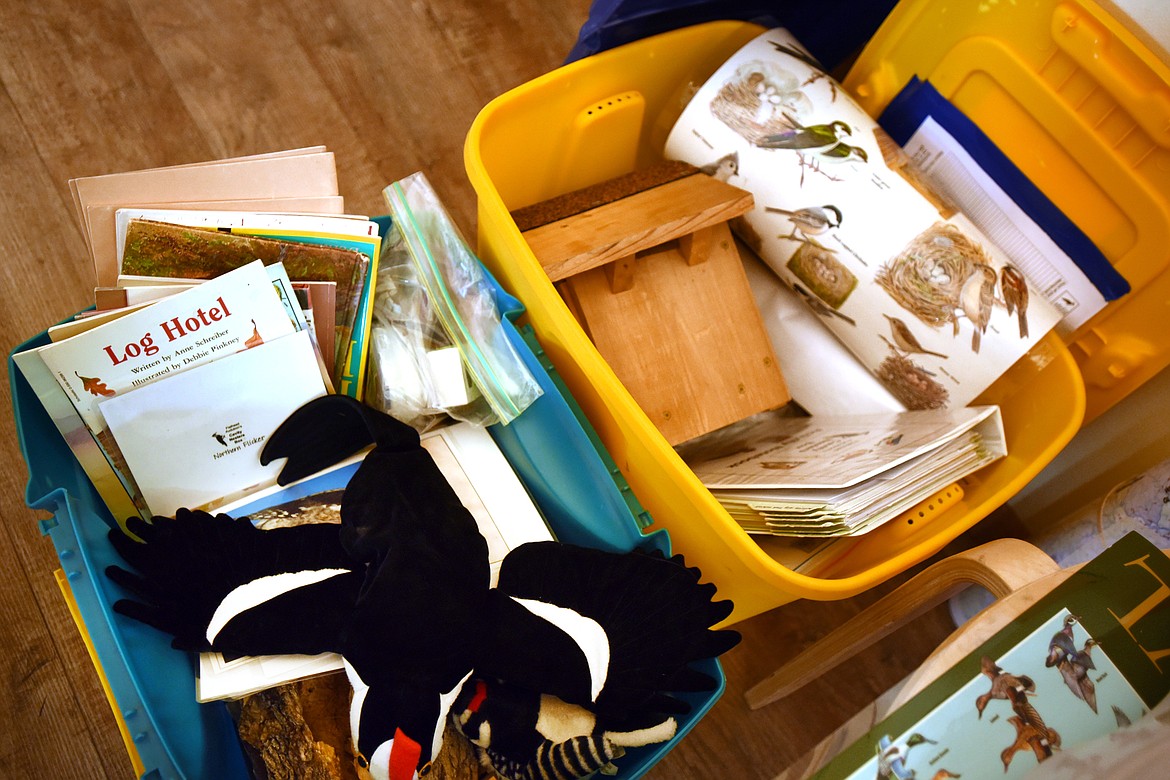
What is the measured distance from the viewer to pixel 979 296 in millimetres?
793

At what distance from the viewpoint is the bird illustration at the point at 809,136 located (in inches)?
33.1

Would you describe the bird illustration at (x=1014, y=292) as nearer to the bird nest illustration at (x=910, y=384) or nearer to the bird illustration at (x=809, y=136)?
the bird nest illustration at (x=910, y=384)

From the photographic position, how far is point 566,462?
2.45 ft

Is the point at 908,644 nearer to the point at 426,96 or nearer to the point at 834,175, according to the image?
the point at 834,175

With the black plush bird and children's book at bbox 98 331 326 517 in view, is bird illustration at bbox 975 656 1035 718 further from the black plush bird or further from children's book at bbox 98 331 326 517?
children's book at bbox 98 331 326 517

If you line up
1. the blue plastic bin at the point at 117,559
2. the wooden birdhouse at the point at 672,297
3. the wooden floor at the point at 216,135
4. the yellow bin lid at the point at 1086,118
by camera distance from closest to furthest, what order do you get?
the blue plastic bin at the point at 117,559 < the yellow bin lid at the point at 1086,118 < the wooden birdhouse at the point at 672,297 < the wooden floor at the point at 216,135

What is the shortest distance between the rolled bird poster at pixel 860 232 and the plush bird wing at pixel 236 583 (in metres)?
0.57

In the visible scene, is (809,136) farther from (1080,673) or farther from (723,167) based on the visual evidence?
(1080,673)

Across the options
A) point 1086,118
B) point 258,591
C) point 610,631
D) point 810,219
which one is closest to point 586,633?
point 610,631

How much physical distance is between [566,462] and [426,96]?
0.71 meters

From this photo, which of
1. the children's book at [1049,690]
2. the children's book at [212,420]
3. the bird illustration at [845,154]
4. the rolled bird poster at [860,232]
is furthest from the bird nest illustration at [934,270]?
the children's book at [212,420]

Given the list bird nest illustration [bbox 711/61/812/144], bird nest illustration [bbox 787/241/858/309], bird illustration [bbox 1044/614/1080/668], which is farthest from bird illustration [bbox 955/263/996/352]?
bird illustration [bbox 1044/614/1080/668]

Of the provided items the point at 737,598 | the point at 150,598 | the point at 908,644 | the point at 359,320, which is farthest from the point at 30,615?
the point at 908,644

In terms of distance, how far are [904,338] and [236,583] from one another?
0.69m
